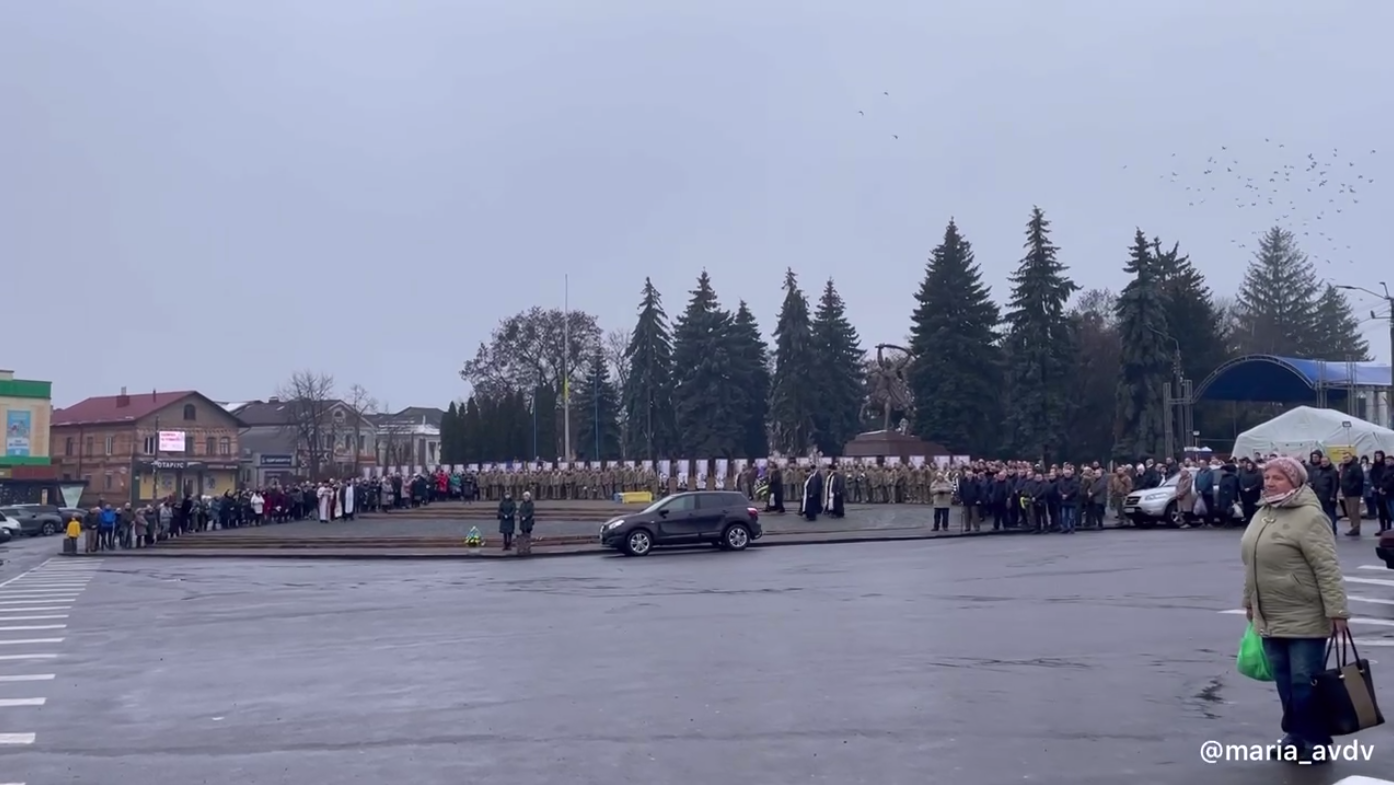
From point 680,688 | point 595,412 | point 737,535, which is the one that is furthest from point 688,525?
point 595,412

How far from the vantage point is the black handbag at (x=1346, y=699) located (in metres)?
7.64

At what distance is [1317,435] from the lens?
160ft

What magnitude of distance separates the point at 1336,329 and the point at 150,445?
91.3 m

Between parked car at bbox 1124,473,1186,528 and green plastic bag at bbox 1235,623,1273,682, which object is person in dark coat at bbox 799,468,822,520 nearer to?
parked car at bbox 1124,473,1186,528

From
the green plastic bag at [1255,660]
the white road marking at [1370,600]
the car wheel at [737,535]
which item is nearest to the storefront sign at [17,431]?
the car wheel at [737,535]

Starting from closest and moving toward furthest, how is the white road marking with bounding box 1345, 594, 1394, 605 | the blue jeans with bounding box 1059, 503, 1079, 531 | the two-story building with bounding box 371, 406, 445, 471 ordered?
the white road marking with bounding box 1345, 594, 1394, 605 → the blue jeans with bounding box 1059, 503, 1079, 531 → the two-story building with bounding box 371, 406, 445, 471

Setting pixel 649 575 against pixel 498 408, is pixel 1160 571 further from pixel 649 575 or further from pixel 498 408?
pixel 498 408

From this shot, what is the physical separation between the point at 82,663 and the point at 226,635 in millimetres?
2561

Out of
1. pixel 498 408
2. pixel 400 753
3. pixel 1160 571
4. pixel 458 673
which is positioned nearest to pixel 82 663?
pixel 458 673

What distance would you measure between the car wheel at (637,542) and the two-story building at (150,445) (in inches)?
3307

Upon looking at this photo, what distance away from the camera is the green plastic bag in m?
8.13

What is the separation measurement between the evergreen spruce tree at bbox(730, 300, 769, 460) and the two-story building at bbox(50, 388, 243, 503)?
45846mm

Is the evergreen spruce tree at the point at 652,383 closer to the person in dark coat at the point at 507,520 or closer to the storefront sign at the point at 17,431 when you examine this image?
the storefront sign at the point at 17,431

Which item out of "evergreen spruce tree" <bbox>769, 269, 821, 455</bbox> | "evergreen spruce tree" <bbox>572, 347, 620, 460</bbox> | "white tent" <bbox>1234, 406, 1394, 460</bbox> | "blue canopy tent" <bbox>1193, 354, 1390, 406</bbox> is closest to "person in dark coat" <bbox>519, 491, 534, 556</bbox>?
"white tent" <bbox>1234, 406, 1394, 460</bbox>
